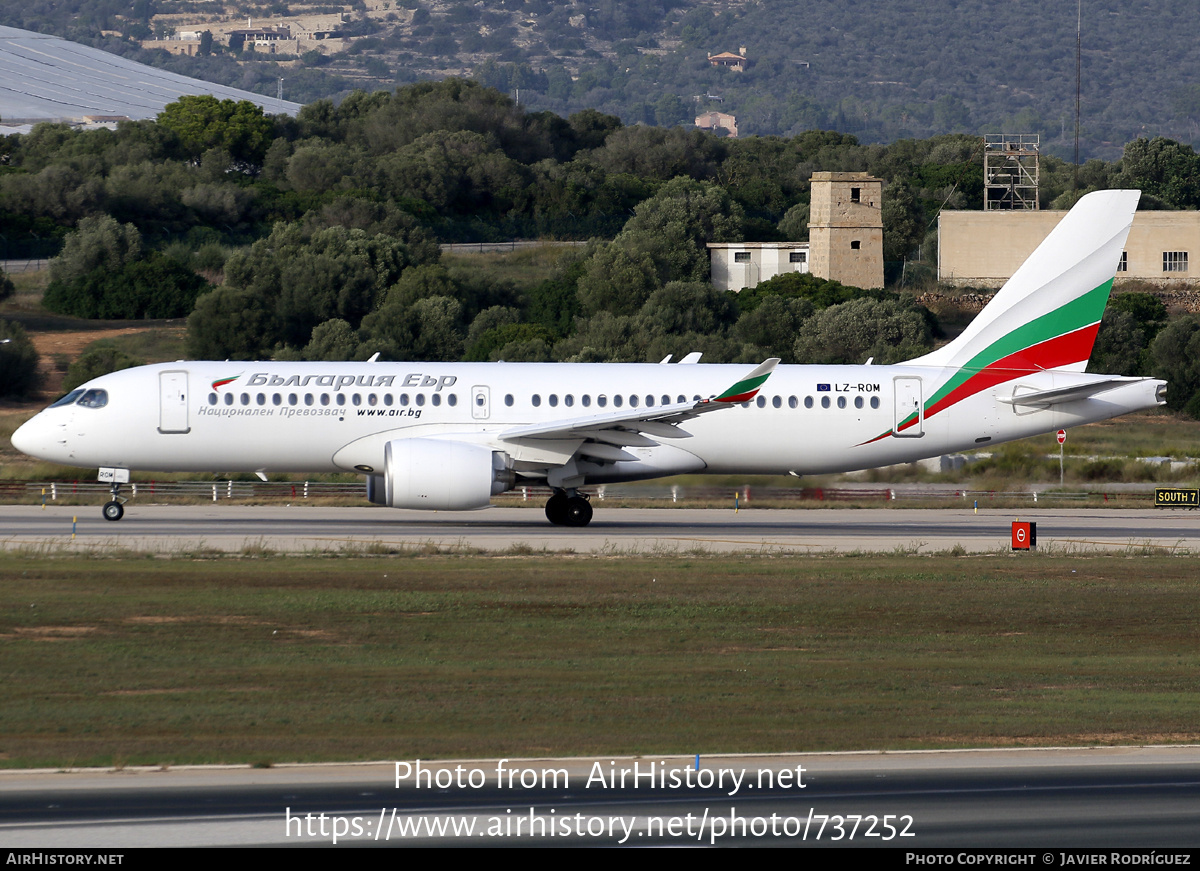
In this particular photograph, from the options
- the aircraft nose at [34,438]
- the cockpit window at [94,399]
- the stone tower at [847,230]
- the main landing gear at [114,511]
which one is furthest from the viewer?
the stone tower at [847,230]

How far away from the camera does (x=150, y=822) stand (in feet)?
38.8

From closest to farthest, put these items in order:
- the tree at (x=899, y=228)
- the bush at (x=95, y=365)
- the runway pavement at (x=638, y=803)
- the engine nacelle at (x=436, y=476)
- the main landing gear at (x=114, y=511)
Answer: the runway pavement at (x=638, y=803), the engine nacelle at (x=436, y=476), the main landing gear at (x=114, y=511), the bush at (x=95, y=365), the tree at (x=899, y=228)

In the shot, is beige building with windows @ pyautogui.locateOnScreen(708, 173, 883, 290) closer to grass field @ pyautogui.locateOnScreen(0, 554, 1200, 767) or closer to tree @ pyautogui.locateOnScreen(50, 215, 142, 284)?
tree @ pyautogui.locateOnScreen(50, 215, 142, 284)

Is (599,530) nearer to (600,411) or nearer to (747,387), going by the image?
(600,411)

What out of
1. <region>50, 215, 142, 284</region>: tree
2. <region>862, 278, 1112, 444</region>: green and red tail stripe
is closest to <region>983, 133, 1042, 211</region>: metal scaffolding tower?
<region>50, 215, 142, 284</region>: tree

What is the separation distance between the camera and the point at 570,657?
19219 mm

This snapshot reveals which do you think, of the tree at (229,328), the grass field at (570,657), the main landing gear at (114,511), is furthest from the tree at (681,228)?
the grass field at (570,657)

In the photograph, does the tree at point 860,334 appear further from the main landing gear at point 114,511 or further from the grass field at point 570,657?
the grass field at point 570,657

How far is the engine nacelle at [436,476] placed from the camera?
103 ft

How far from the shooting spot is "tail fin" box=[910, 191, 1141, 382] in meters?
35.8

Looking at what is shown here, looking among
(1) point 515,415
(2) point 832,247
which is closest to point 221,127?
(2) point 832,247

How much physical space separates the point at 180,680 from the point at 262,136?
418 ft

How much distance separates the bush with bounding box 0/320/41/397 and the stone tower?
55.3 m

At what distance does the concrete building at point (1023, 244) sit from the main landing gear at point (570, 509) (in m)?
79.8
